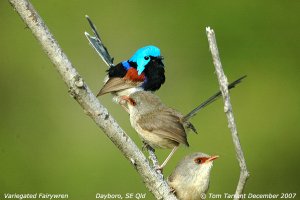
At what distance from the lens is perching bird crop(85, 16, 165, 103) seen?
5.60 metres

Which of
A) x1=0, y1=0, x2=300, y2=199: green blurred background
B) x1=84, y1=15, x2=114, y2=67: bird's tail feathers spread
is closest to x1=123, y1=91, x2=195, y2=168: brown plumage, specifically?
x1=84, y1=15, x2=114, y2=67: bird's tail feathers spread

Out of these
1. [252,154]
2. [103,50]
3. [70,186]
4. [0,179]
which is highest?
[103,50]

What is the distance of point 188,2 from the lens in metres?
9.53

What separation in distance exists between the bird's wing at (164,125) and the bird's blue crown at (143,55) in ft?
5.46

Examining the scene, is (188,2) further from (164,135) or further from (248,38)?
(164,135)

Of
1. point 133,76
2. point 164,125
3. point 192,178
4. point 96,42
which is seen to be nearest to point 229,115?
point 192,178

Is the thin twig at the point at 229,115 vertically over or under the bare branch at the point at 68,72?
under

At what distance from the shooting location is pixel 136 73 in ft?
19.1

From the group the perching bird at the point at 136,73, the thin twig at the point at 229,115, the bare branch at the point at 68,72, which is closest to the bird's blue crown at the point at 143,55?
the perching bird at the point at 136,73

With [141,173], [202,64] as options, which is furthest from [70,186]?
[141,173]

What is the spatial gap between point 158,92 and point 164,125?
12.3 feet

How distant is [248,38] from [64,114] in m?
3.04

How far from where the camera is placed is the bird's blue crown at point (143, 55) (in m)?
5.80

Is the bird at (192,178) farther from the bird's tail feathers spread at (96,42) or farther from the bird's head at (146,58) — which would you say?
the bird's head at (146,58)
